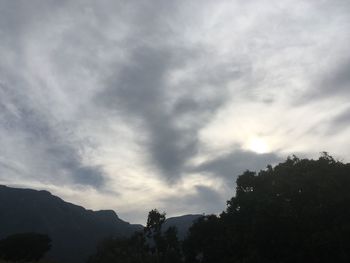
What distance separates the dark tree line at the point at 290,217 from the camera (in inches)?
1396

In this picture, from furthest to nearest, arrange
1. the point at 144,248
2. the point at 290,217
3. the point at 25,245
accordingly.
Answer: the point at 25,245
the point at 144,248
the point at 290,217

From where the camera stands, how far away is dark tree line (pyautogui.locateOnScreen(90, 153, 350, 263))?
3547 cm

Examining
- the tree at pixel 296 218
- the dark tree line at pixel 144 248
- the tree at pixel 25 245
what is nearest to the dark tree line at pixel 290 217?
the tree at pixel 296 218

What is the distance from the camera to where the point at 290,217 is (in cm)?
3647

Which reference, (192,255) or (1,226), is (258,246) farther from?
(1,226)

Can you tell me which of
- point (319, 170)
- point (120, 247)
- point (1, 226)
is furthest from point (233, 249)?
point (1, 226)

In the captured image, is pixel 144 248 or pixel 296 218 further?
pixel 144 248

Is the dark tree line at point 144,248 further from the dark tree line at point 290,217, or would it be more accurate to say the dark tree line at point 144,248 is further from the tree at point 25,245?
the tree at point 25,245

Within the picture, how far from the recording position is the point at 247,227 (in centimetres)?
4169

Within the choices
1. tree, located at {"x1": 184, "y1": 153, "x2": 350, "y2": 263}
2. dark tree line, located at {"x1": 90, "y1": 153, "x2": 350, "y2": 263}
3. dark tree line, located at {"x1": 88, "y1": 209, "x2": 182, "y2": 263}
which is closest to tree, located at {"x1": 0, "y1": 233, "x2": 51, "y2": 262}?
dark tree line, located at {"x1": 88, "y1": 209, "x2": 182, "y2": 263}

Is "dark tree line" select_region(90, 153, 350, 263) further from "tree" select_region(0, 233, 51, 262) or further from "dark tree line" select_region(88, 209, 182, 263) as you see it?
"tree" select_region(0, 233, 51, 262)

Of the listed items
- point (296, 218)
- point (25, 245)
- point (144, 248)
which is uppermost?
point (25, 245)

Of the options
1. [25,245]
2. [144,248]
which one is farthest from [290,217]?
[25,245]

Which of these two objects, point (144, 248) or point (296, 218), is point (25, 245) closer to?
point (144, 248)
